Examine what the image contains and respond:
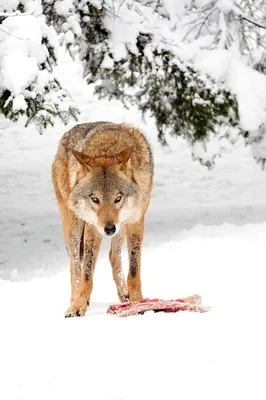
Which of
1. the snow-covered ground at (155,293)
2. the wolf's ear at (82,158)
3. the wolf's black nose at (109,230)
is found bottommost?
the snow-covered ground at (155,293)

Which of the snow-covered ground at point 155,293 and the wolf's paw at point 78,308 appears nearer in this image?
Answer: the snow-covered ground at point 155,293

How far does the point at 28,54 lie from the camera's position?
10945mm

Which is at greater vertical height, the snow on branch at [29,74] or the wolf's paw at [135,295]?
the snow on branch at [29,74]

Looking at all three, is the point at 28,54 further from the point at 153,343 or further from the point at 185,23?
the point at 153,343

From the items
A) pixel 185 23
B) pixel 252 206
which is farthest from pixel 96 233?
pixel 252 206

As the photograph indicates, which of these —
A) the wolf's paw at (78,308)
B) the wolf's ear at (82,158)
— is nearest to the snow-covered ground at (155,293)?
the wolf's paw at (78,308)

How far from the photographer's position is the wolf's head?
7.79m

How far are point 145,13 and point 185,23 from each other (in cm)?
68

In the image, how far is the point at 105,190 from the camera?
7.84 m

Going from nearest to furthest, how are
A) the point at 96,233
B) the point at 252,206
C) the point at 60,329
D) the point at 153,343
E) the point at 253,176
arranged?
the point at 153,343 → the point at 60,329 → the point at 96,233 → the point at 252,206 → the point at 253,176

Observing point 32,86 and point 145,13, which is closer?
point 32,86

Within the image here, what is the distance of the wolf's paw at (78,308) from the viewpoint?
7.96m

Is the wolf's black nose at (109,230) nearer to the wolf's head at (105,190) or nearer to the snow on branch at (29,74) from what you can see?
the wolf's head at (105,190)

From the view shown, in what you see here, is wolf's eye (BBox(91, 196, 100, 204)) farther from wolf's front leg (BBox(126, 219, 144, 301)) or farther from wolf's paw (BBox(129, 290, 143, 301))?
wolf's paw (BBox(129, 290, 143, 301))
